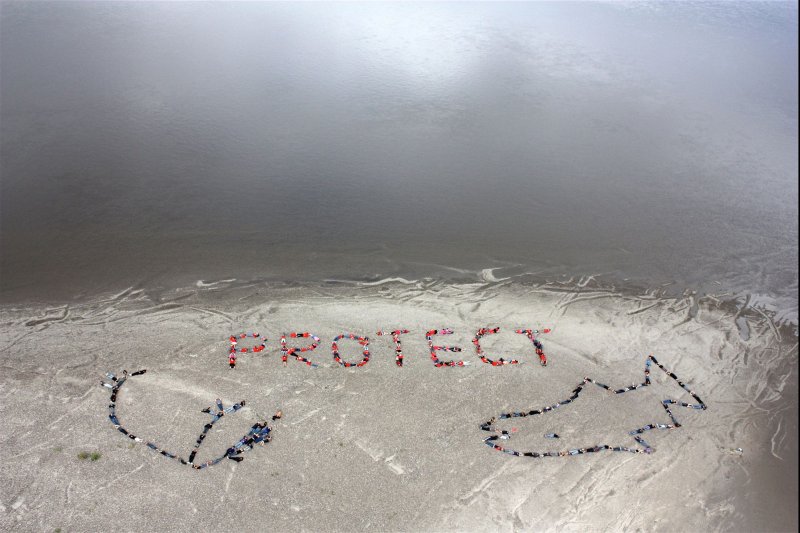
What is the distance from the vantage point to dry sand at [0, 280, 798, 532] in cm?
1425

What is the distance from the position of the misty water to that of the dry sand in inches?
94.7

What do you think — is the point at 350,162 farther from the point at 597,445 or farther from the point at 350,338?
the point at 597,445

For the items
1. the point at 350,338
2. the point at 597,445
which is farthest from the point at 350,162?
the point at 597,445

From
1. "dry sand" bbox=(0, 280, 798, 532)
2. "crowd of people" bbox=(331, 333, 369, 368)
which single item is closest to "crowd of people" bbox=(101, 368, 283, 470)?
"dry sand" bbox=(0, 280, 798, 532)

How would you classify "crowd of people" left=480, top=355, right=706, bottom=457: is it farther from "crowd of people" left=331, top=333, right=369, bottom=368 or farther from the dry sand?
"crowd of people" left=331, top=333, right=369, bottom=368

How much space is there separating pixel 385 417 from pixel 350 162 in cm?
1640

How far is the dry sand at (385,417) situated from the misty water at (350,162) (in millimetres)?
2406

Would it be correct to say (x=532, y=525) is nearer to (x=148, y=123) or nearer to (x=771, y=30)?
(x=148, y=123)

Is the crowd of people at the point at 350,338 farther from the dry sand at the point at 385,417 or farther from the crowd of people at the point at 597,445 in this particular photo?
the crowd of people at the point at 597,445

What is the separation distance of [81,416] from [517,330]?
47.7ft

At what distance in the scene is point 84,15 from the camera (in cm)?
4294

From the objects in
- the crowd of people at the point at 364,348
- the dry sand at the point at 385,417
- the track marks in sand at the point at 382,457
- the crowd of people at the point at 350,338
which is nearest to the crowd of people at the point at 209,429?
the dry sand at the point at 385,417

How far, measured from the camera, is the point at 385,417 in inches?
646

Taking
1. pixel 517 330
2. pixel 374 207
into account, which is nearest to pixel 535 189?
pixel 374 207
